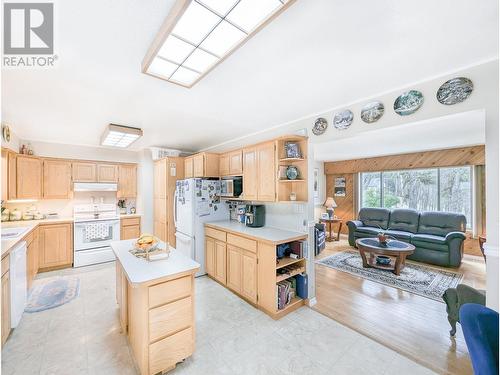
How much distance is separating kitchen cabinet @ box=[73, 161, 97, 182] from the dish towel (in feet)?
3.38

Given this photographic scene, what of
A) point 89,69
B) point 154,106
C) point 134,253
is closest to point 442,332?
point 134,253

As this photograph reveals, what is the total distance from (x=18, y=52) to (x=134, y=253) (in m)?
1.81

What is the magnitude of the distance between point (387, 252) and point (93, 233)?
18.4 ft

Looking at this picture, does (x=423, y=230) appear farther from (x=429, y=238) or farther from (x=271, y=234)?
(x=271, y=234)

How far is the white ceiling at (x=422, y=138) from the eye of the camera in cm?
315

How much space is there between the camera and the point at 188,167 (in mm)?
4500

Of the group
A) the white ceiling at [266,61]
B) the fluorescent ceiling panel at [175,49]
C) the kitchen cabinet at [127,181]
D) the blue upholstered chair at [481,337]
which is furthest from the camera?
the kitchen cabinet at [127,181]

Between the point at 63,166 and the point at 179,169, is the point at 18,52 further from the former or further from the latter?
the point at 63,166

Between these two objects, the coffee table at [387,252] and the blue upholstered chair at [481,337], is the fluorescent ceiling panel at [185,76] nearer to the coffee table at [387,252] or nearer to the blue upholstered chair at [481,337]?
the blue upholstered chair at [481,337]

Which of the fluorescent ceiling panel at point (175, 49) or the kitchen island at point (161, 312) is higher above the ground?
the fluorescent ceiling panel at point (175, 49)

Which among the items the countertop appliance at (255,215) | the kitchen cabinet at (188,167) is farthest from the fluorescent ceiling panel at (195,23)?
the kitchen cabinet at (188,167)

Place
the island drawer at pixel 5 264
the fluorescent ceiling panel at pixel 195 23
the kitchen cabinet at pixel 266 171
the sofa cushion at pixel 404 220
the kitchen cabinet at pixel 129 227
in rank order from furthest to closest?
the sofa cushion at pixel 404 220 → the kitchen cabinet at pixel 129 227 → the kitchen cabinet at pixel 266 171 → the island drawer at pixel 5 264 → the fluorescent ceiling panel at pixel 195 23

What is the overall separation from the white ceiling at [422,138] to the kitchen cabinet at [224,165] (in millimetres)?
1784

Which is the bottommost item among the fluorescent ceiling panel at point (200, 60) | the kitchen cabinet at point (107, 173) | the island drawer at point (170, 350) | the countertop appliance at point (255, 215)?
the island drawer at point (170, 350)
